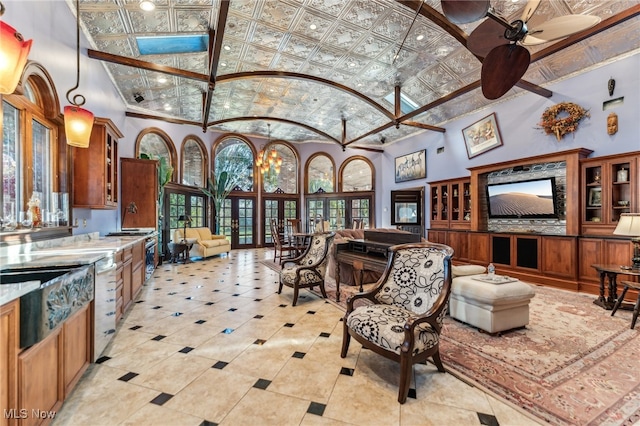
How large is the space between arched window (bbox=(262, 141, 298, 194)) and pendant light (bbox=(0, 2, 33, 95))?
9519 mm

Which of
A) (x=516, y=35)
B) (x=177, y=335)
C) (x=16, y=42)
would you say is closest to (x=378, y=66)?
(x=516, y=35)

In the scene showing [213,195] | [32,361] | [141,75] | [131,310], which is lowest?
[131,310]

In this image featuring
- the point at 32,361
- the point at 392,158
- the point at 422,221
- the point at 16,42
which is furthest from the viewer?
the point at 392,158

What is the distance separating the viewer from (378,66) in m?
5.91

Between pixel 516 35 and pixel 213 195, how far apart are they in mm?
9270

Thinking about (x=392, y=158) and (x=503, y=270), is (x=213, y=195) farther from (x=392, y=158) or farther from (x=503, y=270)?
(x=503, y=270)

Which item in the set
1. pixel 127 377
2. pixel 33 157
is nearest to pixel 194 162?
pixel 33 157

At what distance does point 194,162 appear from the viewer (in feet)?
31.3

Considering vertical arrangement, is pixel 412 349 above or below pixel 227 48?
below

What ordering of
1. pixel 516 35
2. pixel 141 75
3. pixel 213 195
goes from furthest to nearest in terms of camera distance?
pixel 213 195
pixel 141 75
pixel 516 35

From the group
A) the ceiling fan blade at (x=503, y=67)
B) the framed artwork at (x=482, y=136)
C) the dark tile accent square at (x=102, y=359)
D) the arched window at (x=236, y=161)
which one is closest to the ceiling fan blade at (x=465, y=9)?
the ceiling fan blade at (x=503, y=67)

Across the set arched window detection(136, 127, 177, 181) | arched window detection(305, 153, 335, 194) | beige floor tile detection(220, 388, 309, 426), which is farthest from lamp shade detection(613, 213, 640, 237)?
arched window detection(136, 127, 177, 181)

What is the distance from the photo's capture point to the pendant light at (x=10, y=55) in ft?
4.93

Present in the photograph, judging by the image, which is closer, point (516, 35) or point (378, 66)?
point (516, 35)
